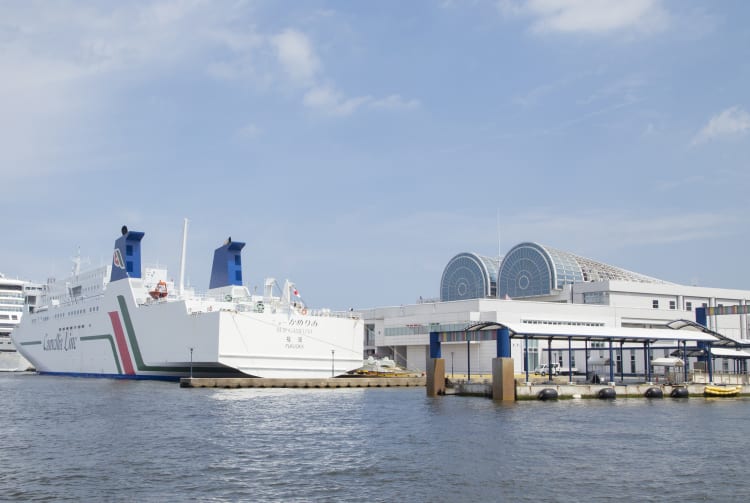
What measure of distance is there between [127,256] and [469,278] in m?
51.0

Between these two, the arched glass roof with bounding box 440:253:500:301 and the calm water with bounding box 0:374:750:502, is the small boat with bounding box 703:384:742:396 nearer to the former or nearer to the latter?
the calm water with bounding box 0:374:750:502

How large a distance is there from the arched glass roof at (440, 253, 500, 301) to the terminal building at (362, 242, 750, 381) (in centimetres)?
13

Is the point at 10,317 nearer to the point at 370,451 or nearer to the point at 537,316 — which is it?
the point at 537,316

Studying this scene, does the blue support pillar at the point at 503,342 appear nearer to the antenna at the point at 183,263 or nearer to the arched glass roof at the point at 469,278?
the antenna at the point at 183,263

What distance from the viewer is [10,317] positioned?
327ft

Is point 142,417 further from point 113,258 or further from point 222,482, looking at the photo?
point 113,258

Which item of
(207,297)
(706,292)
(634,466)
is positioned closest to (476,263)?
(706,292)

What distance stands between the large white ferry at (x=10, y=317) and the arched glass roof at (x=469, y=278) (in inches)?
2179

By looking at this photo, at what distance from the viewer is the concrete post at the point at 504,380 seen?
39.8m

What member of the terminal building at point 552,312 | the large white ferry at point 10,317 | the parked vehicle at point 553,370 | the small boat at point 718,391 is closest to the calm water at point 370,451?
the small boat at point 718,391

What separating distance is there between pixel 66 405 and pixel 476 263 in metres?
68.5

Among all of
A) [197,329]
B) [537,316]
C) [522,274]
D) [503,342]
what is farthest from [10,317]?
[503,342]

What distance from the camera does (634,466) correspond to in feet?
71.9

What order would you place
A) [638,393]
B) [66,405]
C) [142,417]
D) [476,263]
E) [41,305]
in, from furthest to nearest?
1. [476,263]
2. [41,305]
3. [638,393]
4. [66,405]
5. [142,417]
